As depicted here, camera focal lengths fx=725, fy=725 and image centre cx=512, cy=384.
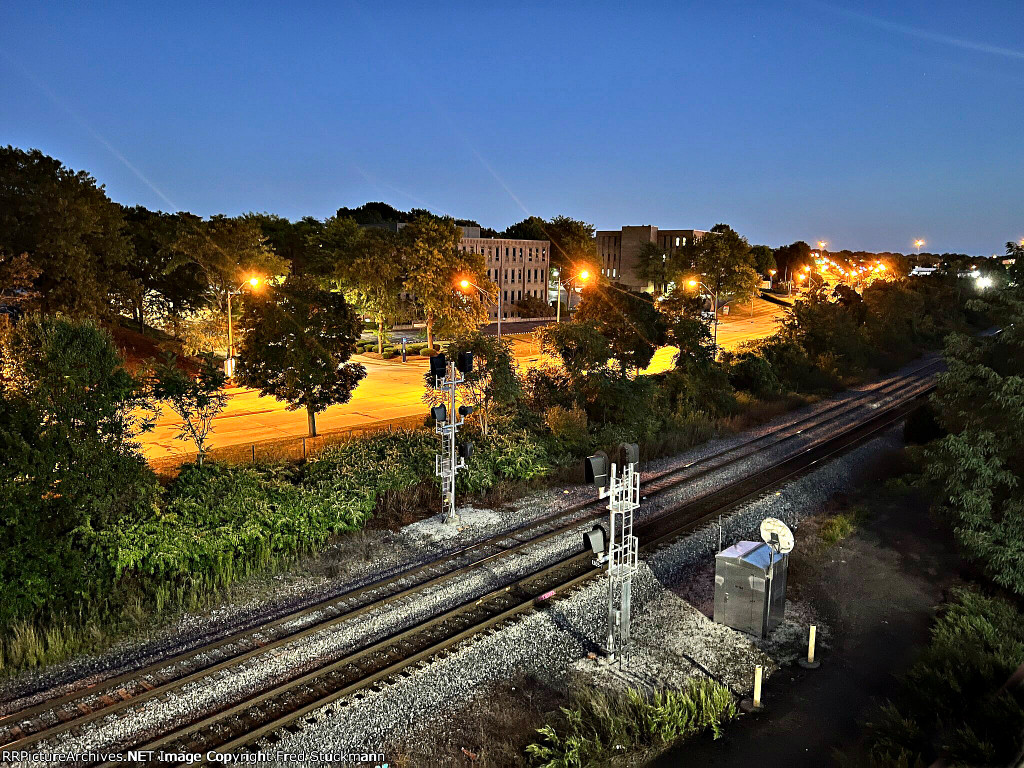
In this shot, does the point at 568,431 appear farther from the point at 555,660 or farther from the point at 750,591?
the point at 555,660

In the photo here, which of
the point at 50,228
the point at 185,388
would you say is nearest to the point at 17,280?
the point at 50,228

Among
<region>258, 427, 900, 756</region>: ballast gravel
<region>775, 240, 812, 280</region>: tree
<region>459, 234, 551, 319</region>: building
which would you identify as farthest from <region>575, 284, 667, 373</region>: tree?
<region>775, 240, 812, 280</region>: tree

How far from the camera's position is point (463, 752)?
8852mm

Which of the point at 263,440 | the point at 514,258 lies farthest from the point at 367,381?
the point at 514,258

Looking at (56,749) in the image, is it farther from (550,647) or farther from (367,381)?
(367,381)

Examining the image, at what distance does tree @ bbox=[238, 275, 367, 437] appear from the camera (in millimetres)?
22047

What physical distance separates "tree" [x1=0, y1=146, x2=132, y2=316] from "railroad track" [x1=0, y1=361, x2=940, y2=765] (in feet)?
96.7

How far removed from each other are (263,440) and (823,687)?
2042cm

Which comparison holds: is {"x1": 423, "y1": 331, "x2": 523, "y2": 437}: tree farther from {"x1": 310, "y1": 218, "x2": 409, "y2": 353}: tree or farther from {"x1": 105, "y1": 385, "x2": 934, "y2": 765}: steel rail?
{"x1": 310, "y1": 218, "x2": 409, "y2": 353}: tree

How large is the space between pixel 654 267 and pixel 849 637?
79.8 meters

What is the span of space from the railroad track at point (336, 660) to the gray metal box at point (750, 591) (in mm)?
2766

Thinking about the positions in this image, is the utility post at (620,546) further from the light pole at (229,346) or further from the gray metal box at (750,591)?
the light pole at (229,346)

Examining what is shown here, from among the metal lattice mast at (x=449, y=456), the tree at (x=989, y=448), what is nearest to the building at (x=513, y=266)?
the metal lattice mast at (x=449, y=456)

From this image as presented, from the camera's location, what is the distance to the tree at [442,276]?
4603 centimetres
